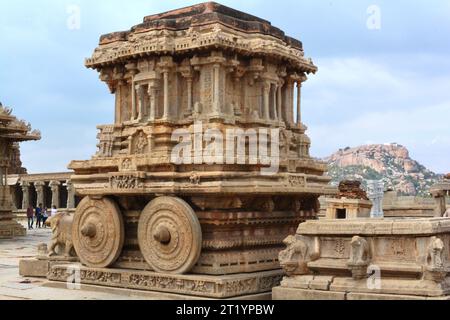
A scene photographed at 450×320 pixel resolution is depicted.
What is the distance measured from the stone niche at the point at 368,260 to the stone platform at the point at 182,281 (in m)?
0.84

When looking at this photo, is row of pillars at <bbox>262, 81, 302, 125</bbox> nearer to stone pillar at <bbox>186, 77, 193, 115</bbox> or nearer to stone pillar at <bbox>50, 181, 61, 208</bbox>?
stone pillar at <bbox>186, 77, 193, 115</bbox>

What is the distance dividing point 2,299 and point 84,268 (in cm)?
188

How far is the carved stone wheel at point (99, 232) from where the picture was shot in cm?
1312

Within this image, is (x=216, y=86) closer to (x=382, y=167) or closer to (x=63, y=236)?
(x=63, y=236)

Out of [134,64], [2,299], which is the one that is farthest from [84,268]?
[134,64]

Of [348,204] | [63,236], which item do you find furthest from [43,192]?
[63,236]

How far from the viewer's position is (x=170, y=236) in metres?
12.1

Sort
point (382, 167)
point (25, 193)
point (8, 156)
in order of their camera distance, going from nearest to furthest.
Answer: point (8, 156) < point (25, 193) < point (382, 167)

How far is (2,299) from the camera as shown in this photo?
1211 cm

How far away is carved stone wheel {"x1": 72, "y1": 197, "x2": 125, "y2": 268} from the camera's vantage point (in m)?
13.1

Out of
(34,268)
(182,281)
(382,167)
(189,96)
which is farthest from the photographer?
(382,167)

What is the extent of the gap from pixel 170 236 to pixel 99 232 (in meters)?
1.95

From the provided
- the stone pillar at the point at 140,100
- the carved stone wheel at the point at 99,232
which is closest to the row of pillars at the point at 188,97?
the stone pillar at the point at 140,100
